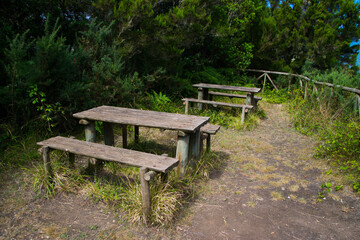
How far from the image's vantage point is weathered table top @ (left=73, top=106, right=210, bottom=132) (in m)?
3.69

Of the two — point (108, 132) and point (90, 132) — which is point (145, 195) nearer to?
point (90, 132)

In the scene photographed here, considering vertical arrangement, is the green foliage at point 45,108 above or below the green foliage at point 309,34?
below

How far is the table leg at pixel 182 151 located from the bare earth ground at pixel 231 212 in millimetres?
395

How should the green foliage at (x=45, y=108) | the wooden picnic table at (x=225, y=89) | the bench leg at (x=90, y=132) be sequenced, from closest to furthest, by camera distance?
the bench leg at (x=90, y=132), the green foliage at (x=45, y=108), the wooden picnic table at (x=225, y=89)

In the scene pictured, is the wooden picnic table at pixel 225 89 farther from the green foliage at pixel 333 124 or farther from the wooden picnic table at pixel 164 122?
the wooden picnic table at pixel 164 122

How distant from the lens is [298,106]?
26.6 ft

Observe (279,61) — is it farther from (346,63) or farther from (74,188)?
(74,188)

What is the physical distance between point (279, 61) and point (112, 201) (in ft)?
33.5

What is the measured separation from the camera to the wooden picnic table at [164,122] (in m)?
3.71

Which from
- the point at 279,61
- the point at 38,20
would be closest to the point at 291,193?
the point at 38,20

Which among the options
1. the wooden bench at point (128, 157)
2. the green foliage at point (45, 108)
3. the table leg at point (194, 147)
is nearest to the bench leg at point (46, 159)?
the wooden bench at point (128, 157)

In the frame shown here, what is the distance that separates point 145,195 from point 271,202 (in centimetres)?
168

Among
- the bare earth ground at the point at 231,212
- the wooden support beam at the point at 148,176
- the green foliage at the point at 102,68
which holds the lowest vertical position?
the bare earth ground at the point at 231,212

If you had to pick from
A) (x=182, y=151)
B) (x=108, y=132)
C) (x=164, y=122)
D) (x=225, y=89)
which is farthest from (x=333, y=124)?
(x=108, y=132)
